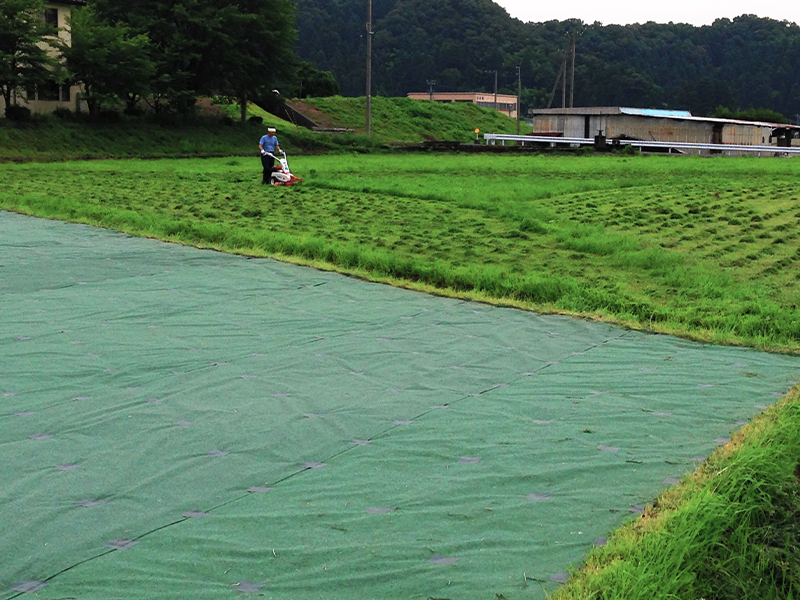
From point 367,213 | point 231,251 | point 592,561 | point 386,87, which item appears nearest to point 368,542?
point 592,561

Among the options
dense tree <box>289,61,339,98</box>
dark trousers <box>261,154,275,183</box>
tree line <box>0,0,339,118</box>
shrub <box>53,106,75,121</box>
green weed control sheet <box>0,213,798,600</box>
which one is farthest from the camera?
dense tree <box>289,61,339,98</box>

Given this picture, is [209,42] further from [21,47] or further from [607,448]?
[607,448]

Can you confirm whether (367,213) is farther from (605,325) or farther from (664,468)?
(664,468)

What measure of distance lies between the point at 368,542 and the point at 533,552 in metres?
0.62

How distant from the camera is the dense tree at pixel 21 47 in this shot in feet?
106

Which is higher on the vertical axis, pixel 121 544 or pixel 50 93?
pixel 50 93

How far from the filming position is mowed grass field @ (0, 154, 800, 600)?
134 inches

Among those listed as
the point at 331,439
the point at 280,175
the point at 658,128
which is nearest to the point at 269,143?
the point at 280,175

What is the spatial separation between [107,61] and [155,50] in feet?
14.5

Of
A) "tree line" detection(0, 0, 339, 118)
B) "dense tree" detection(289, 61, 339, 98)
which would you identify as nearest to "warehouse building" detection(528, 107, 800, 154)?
"tree line" detection(0, 0, 339, 118)

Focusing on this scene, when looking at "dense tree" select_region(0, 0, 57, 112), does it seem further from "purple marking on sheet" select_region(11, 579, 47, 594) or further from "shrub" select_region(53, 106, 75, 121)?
"purple marking on sheet" select_region(11, 579, 47, 594)

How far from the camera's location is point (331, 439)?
4660 mm

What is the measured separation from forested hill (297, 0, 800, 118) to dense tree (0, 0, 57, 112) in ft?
191

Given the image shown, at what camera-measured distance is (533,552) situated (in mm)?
3400
